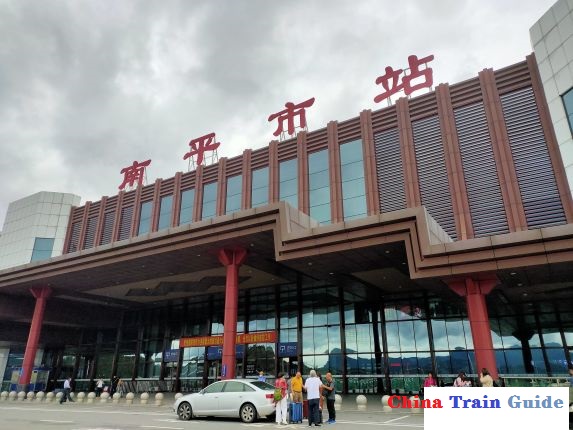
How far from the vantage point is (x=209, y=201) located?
3459cm

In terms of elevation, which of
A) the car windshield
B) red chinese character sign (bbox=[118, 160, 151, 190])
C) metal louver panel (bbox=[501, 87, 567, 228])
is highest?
red chinese character sign (bbox=[118, 160, 151, 190])

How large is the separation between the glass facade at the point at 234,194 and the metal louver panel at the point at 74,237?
59.1 ft

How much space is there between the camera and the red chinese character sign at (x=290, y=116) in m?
33.1

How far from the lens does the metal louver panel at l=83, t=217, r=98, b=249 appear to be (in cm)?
4072

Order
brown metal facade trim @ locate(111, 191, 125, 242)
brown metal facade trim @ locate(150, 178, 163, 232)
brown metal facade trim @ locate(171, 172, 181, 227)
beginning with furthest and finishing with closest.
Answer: brown metal facade trim @ locate(111, 191, 125, 242) → brown metal facade trim @ locate(150, 178, 163, 232) → brown metal facade trim @ locate(171, 172, 181, 227)

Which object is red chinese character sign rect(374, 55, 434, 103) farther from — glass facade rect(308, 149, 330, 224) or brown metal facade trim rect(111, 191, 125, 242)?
brown metal facade trim rect(111, 191, 125, 242)

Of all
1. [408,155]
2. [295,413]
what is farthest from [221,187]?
[295,413]

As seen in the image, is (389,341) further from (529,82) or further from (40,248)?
(40,248)

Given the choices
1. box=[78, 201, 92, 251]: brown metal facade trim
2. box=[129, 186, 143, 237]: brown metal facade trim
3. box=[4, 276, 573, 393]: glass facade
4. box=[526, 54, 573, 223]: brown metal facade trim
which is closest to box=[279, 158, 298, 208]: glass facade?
box=[4, 276, 573, 393]: glass facade

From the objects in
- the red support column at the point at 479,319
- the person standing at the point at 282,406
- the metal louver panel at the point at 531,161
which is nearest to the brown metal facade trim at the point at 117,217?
the person standing at the point at 282,406

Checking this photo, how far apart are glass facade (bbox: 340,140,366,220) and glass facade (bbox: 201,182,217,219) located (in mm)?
10836

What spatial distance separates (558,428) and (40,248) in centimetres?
4728

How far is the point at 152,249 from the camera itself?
24.9 metres

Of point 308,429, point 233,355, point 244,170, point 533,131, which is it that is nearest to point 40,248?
point 244,170
